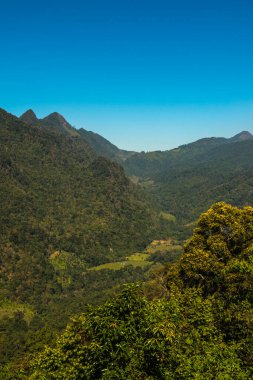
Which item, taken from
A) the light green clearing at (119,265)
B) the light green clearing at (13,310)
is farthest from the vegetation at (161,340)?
the light green clearing at (119,265)

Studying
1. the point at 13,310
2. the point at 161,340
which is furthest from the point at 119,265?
the point at 161,340

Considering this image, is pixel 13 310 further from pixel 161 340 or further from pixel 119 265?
pixel 161 340

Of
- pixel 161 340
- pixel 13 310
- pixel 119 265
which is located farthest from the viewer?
pixel 119 265

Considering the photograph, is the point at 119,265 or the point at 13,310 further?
the point at 119,265

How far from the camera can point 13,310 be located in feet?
456

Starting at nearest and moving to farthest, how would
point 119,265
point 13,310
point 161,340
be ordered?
1. point 161,340
2. point 13,310
3. point 119,265

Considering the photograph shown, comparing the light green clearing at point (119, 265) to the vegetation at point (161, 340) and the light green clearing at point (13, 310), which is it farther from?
the vegetation at point (161, 340)

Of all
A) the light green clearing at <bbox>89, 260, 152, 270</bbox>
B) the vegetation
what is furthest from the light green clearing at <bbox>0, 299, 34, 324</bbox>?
the vegetation

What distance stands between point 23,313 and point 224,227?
118 m

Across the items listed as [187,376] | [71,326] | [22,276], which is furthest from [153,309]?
[22,276]

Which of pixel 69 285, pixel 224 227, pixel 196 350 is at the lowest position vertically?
pixel 69 285

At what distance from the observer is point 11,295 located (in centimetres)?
14862

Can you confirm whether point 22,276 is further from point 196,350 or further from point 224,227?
point 196,350

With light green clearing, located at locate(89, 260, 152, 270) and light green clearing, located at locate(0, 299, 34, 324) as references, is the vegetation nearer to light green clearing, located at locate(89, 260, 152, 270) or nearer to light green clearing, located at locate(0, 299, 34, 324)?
light green clearing, located at locate(0, 299, 34, 324)
